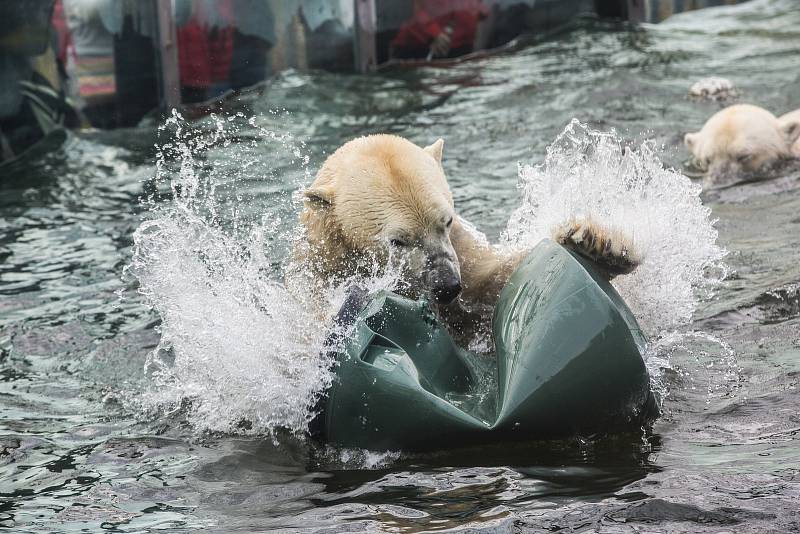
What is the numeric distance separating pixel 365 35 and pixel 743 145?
456 centimetres

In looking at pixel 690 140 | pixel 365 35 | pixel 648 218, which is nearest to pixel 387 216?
pixel 648 218

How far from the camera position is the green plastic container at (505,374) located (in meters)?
3.04

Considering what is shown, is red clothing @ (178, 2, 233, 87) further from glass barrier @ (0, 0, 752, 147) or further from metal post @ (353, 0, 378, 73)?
metal post @ (353, 0, 378, 73)

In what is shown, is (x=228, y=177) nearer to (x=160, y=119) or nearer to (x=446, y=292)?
(x=160, y=119)

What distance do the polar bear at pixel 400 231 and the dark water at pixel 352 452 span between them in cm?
73

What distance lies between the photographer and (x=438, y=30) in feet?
38.0

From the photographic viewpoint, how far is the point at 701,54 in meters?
11.7

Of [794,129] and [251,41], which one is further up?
[251,41]

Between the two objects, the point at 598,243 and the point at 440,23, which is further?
the point at 440,23

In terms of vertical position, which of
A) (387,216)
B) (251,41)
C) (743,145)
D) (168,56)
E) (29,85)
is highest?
(251,41)

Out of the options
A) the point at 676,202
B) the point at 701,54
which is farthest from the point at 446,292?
the point at 701,54

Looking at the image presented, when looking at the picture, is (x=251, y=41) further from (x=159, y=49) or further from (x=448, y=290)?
(x=448, y=290)

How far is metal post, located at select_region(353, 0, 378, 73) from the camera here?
1089 centimetres

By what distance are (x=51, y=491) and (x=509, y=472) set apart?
1.39 meters
